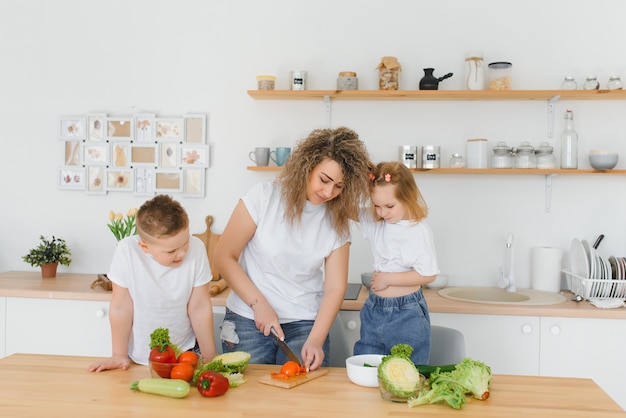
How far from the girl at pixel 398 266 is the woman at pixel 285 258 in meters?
0.16

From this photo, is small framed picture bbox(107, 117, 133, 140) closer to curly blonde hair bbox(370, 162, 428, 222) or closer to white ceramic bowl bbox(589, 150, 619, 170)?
curly blonde hair bbox(370, 162, 428, 222)

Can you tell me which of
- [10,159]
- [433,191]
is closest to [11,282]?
[10,159]

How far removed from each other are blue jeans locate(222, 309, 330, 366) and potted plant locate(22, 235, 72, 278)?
1.62 meters

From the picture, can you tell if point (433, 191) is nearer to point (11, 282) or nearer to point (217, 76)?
point (217, 76)

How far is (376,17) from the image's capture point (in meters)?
3.54

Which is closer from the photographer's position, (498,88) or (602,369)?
(602,369)

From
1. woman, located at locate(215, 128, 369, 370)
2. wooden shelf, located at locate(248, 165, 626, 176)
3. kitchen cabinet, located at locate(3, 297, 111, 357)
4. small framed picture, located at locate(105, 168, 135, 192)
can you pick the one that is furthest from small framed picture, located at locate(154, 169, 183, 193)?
woman, located at locate(215, 128, 369, 370)

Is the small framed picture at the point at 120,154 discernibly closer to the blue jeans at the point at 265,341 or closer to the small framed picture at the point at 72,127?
the small framed picture at the point at 72,127

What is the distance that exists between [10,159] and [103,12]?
3.17 ft

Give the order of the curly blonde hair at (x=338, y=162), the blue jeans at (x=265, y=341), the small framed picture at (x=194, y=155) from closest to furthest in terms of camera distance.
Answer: the curly blonde hair at (x=338, y=162)
the blue jeans at (x=265, y=341)
the small framed picture at (x=194, y=155)

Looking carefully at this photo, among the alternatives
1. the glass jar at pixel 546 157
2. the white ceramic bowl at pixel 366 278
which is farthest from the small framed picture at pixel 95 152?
the glass jar at pixel 546 157

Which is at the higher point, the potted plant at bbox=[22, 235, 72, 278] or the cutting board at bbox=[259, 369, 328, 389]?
the potted plant at bbox=[22, 235, 72, 278]

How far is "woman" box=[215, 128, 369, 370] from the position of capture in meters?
2.26

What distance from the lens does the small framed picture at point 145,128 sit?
12.1 feet
